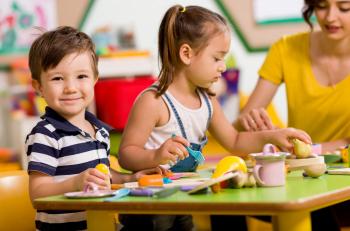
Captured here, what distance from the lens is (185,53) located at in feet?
6.23

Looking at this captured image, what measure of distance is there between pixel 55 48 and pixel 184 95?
43 cm

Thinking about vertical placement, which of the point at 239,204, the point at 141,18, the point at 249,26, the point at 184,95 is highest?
the point at 141,18

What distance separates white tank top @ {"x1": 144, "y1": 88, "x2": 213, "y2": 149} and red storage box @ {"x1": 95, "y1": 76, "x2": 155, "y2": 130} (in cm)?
222

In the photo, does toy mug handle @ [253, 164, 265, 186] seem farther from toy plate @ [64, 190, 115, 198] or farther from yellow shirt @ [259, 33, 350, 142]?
yellow shirt @ [259, 33, 350, 142]

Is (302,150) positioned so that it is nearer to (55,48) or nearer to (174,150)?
(174,150)

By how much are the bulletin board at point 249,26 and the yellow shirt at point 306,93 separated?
1799mm

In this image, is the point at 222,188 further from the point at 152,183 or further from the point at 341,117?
the point at 341,117

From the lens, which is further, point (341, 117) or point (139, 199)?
point (341, 117)

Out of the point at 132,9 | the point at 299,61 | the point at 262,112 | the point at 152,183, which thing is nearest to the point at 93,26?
the point at 132,9

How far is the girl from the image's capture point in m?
1.81

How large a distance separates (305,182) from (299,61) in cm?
116

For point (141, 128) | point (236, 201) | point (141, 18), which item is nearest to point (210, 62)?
point (141, 128)

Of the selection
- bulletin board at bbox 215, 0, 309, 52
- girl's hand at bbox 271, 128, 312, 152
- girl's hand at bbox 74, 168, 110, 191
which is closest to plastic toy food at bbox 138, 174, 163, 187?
girl's hand at bbox 74, 168, 110, 191

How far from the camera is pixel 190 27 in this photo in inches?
74.6
